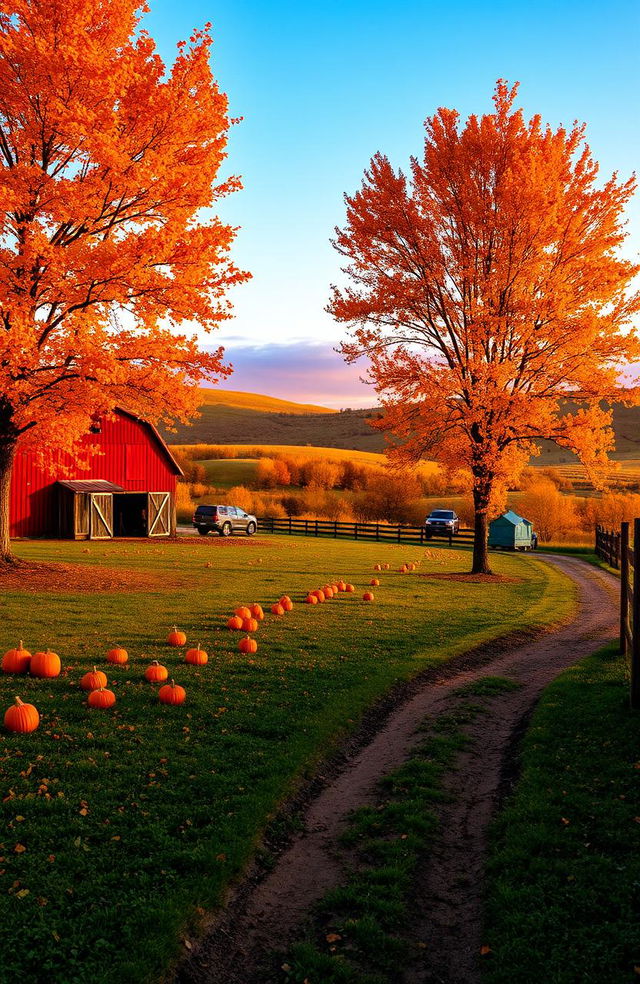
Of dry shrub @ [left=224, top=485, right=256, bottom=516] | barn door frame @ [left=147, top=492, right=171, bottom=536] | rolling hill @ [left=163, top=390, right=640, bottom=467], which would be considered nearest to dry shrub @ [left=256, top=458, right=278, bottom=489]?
dry shrub @ [left=224, top=485, right=256, bottom=516]

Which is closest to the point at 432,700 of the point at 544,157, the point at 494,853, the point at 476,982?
the point at 494,853

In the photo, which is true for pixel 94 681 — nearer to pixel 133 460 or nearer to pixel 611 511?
pixel 133 460

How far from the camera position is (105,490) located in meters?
37.4

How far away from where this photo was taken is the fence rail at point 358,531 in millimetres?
45375

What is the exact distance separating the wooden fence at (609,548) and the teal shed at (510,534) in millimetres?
5224

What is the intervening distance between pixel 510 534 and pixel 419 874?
3845cm

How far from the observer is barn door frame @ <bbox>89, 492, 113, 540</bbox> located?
36938 mm

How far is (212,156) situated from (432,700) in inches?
581

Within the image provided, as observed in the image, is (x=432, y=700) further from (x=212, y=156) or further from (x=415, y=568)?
(x=415, y=568)

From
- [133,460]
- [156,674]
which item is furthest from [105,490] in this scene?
[156,674]

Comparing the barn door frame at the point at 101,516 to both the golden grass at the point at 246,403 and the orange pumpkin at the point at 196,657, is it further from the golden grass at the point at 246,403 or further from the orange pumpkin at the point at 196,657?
the golden grass at the point at 246,403

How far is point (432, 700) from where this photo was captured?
34.7 feet

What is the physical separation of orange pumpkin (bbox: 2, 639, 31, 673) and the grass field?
17 centimetres

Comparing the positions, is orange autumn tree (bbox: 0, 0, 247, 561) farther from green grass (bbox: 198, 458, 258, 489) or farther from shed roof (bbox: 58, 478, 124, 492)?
green grass (bbox: 198, 458, 258, 489)
